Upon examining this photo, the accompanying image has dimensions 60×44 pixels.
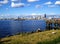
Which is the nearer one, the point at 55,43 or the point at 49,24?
the point at 55,43

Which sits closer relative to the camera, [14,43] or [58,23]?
[14,43]

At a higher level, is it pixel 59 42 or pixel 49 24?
pixel 59 42

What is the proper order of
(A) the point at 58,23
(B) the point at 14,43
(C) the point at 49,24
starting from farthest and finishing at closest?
(C) the point at 49,24, (A) the point at 58,23, (B) the point at 14,43

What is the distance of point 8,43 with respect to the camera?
16.4 meters

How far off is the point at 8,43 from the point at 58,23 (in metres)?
87.1

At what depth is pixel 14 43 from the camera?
1633 cm

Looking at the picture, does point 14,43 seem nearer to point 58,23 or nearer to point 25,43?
point 25,43

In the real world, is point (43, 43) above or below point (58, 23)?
above

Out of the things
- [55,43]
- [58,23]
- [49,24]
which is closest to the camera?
[55,43]

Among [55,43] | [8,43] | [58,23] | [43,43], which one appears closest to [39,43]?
[43,43]

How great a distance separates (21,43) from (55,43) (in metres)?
3.09

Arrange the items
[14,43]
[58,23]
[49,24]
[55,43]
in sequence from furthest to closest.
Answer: [49,24], [58,23], [14,43], [55,43]

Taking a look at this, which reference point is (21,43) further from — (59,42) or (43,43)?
(59,42)

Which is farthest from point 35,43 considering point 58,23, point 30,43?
point 58,23
